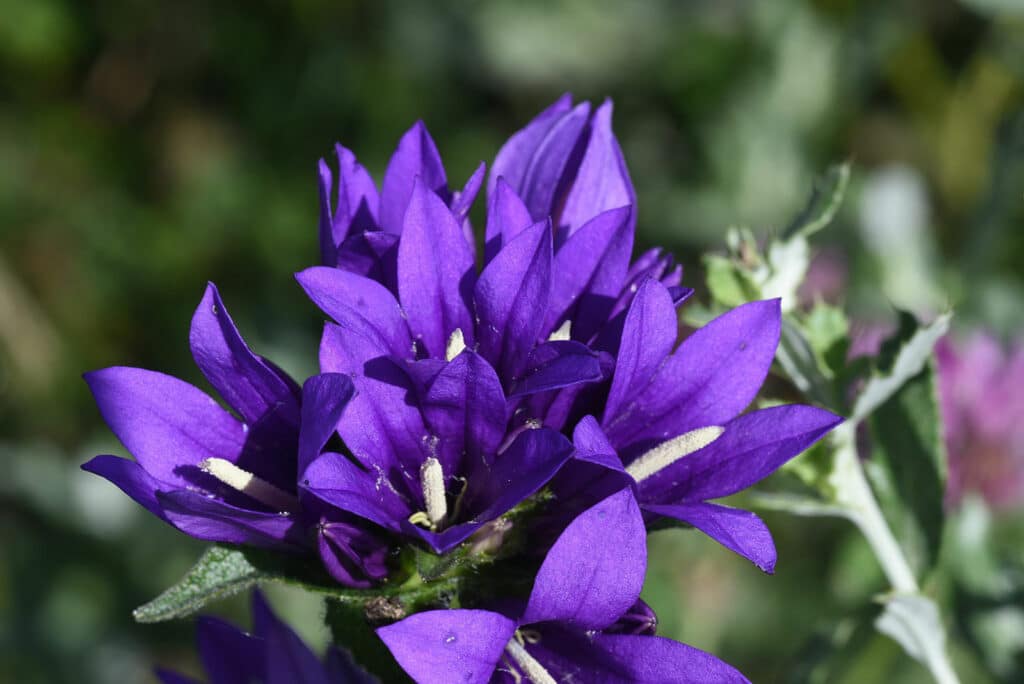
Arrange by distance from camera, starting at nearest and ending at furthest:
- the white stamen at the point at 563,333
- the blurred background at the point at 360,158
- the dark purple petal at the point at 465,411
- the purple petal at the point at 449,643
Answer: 1. the purple petal at the point at 449,643
2. the dark purple petal at the point at 465,411
3. the white stamen at the point at 563,333
4. the blurred background at the point at 360,158

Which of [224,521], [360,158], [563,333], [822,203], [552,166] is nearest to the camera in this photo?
[224,521]

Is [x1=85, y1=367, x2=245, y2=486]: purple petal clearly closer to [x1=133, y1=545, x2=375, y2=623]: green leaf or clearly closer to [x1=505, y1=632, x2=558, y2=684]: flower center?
[x1=133, y1=545, x2=375, y2=623]: green leaf

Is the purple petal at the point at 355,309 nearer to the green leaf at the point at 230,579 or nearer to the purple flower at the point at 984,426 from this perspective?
the green leaf at the point at 230,579

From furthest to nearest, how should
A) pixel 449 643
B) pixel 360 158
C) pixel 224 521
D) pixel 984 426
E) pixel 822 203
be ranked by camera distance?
pixel 360 158, pixel 984 426, pixel 822 203, pixel 224 521, pixel 449 643

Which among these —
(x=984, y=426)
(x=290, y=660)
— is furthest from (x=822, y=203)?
(x=984, y=426)

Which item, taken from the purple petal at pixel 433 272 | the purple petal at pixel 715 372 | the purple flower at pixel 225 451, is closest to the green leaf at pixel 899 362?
the purple petal at pixel 715 372

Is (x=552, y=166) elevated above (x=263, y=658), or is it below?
above

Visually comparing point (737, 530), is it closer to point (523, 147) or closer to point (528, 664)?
point (528, 664)

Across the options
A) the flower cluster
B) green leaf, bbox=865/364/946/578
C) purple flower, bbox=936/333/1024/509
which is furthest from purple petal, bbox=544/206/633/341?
purple flower, bbox=936/333/1024/509
